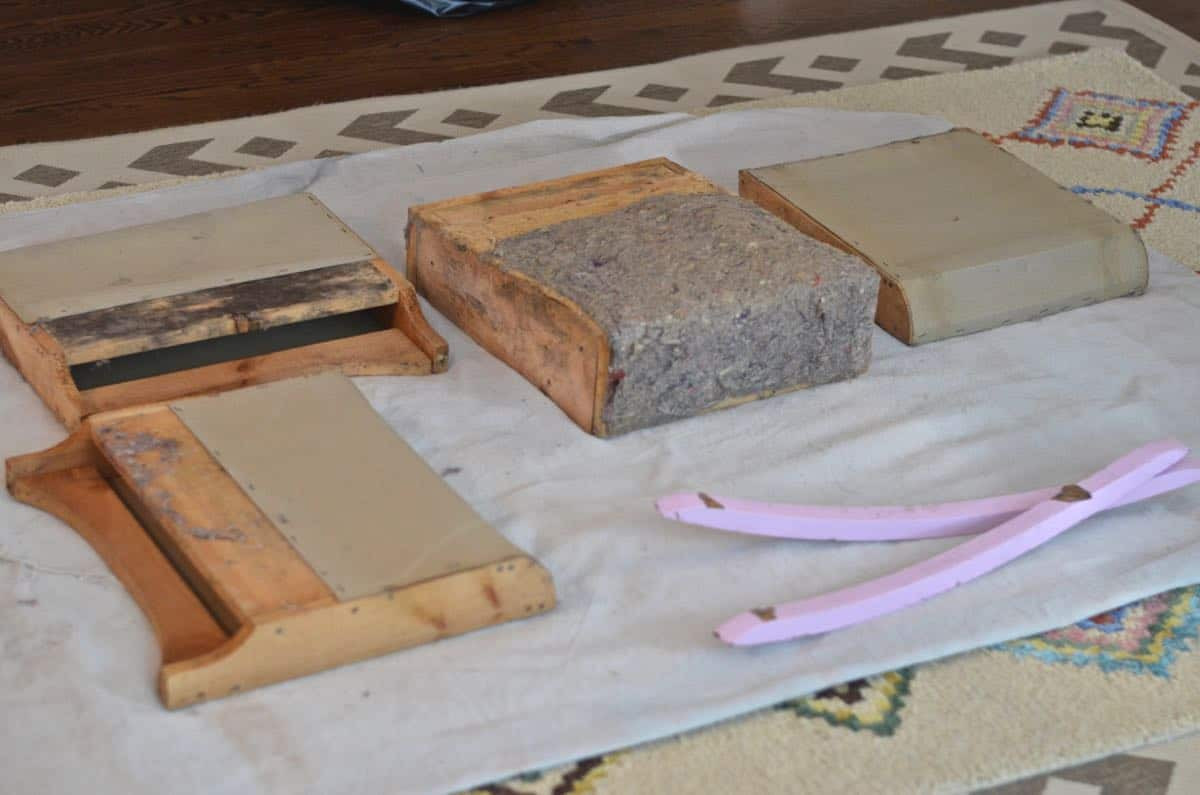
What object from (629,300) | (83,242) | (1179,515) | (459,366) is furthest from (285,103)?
(1179,515)

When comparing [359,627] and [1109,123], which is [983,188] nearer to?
[1109,123]

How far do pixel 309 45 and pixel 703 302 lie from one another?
1.69 metres

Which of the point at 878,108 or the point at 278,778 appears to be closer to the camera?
the point at 278,778

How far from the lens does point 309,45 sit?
10.6ft

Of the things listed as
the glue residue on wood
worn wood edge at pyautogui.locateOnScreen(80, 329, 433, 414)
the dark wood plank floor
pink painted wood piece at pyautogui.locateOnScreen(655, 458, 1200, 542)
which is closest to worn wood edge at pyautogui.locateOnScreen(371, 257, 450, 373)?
worn wood edge at pyautogui.locateOnScreen(80, 329, 433, 414)

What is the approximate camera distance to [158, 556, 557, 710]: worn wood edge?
1.39m

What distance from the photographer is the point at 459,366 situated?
77.1 inches

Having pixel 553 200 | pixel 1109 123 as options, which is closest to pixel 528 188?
pixel 553 200

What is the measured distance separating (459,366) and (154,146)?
0.99 meters

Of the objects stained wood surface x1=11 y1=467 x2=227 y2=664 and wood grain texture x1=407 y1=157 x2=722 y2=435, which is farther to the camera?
wood grain texture x1=407 y1=157 x2=722 y2=435

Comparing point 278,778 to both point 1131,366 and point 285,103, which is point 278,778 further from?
point 285,103

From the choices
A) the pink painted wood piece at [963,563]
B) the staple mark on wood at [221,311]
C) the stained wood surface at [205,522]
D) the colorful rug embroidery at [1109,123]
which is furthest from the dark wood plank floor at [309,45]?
the pink painted wood piece at [963,563]

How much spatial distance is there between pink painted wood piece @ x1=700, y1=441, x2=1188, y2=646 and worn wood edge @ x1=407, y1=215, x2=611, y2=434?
382 millimetres

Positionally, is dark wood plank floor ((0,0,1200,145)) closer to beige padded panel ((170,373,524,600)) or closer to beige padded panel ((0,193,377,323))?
beige padded panel ((0,193,377,323))
